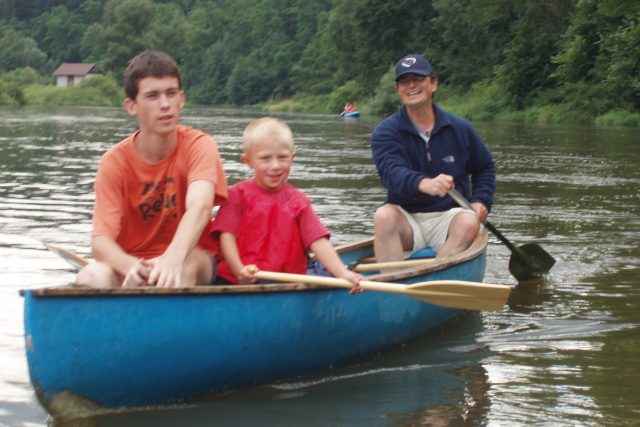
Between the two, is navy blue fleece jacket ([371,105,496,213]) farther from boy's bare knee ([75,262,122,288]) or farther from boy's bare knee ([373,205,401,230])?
boy's bare knee ([75,262,122,288])

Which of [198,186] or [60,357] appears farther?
[198,186]

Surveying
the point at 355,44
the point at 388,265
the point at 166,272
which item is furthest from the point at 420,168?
the point at 355,44

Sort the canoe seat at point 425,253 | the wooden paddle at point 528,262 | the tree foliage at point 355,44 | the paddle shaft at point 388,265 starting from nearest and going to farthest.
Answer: the paddle shaft at point 388,265, the canoe seat at point 425,253, the wooden paddle at point 528,262, the tree foliage at point 355,44

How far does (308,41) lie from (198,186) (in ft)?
321

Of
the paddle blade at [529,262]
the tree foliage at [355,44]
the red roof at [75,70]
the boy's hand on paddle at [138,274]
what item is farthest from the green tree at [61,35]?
the boy's hand on paddle at [138,274]

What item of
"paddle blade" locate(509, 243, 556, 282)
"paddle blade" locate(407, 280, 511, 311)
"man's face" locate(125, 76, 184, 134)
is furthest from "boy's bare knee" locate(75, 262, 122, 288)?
"paddle blade" locate(509, 243, 556, 282)

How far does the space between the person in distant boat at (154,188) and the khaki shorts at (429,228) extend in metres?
1.76

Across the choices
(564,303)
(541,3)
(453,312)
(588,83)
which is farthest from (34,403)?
(541,3)

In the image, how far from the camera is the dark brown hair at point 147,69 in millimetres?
4266

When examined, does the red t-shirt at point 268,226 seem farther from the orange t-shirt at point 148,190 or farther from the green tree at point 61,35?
the green tree at point 61,35

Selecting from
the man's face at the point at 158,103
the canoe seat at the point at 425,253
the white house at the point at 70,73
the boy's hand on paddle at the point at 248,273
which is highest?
the man's face at the point at 158,103

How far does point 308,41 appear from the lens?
331 ft

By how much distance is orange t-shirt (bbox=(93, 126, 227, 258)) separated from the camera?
432 centimetres

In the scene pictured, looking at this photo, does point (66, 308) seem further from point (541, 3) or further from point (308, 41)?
point (308, 41)
